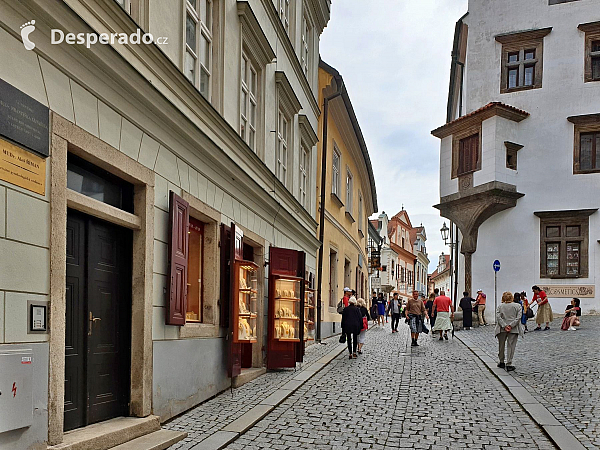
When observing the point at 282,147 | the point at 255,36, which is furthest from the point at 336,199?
the point at 255,36

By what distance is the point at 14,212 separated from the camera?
5055mm

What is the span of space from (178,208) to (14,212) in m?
3.25

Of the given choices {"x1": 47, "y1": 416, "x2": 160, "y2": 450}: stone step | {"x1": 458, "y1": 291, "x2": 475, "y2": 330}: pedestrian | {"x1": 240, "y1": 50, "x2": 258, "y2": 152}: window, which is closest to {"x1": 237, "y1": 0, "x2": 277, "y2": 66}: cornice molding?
{"x1": 240, "y1": 50, "x2": 258, "y2": 152}: window

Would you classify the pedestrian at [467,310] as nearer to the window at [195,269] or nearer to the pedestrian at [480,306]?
the pedestrian at [480,306]

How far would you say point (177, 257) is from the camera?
27.1 ft

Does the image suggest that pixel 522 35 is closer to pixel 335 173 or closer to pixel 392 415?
pixel 335 173

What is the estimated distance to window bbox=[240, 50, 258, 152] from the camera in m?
12.1

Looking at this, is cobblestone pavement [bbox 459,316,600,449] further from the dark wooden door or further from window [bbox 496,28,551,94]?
window [bbox 496,28,551,94]

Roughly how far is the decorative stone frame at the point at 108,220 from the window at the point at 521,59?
83.7 feet

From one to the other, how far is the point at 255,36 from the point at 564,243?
66.5ft

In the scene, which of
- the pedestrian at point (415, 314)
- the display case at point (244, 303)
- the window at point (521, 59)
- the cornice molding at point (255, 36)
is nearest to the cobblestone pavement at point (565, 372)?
the pedestrian at point (415, 314)

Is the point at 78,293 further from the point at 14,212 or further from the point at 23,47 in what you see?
the point at 23,47

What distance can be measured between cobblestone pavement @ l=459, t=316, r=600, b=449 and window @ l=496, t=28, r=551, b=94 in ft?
39.8

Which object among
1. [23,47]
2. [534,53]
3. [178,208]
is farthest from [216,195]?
[534,53]
